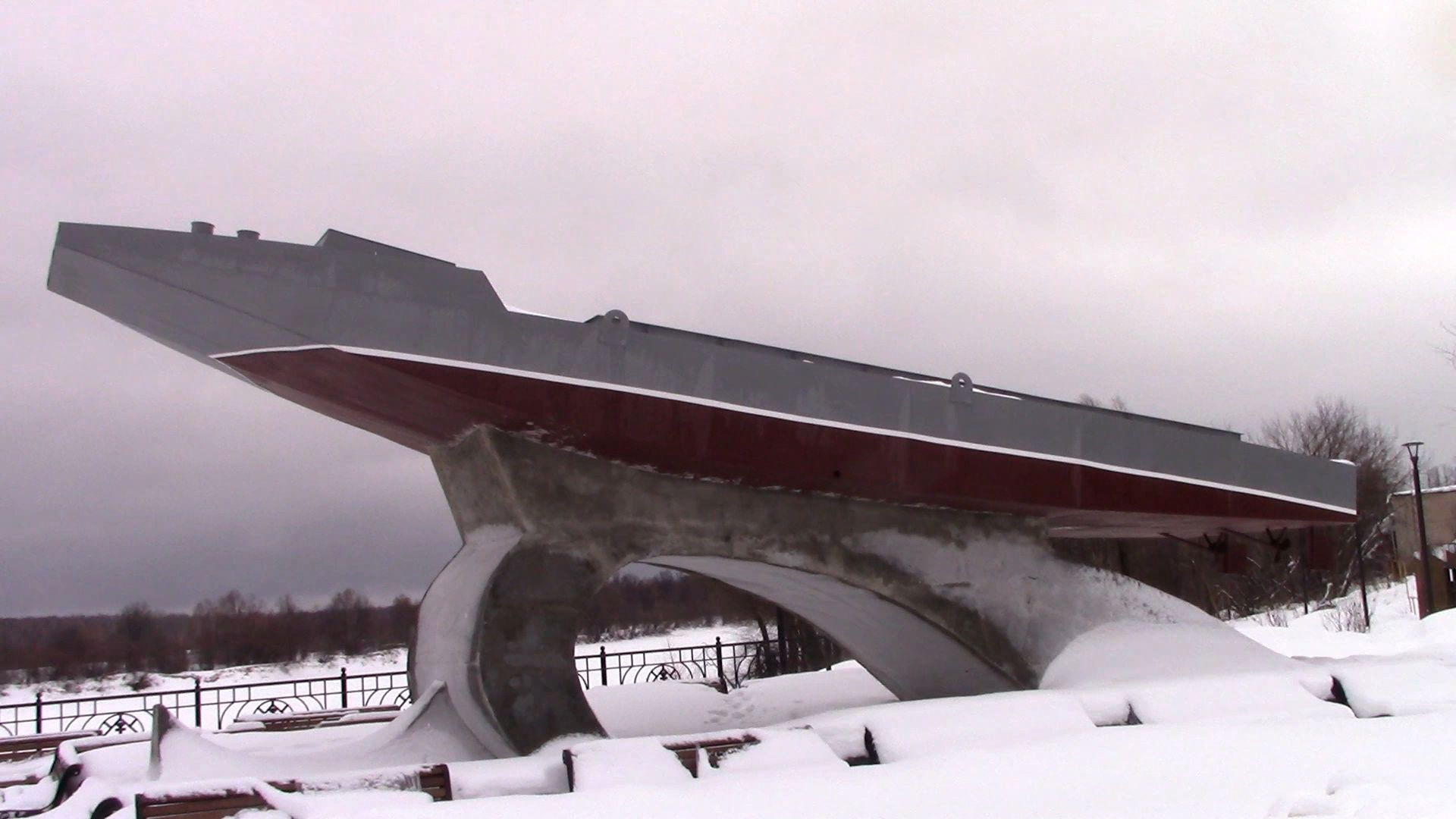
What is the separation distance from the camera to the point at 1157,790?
6.13 meters

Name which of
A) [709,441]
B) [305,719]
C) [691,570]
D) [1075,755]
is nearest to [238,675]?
[305,719]

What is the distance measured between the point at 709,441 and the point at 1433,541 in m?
31.0

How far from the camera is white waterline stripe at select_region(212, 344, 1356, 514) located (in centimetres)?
692

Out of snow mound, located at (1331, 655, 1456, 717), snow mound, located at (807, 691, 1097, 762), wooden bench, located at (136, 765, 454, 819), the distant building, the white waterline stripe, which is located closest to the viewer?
wooden bench, located at (136, 765, 454, 819)

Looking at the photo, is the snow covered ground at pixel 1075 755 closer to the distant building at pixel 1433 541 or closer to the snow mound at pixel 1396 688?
the snow mound at pixel 1396 688

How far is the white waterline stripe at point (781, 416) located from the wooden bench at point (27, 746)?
4.79 meters

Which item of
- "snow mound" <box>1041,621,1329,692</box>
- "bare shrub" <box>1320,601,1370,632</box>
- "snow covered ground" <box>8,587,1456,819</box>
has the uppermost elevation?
"snow mound" <box>1041,621,1329,692</box>

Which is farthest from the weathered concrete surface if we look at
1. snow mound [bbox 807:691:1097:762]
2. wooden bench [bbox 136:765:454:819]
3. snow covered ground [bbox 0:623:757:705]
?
snow covered ground [bbox 0:623:757:705]

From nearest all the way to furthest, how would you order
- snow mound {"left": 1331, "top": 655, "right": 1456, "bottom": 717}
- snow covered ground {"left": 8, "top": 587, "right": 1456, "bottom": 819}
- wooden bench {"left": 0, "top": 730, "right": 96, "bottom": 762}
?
1. snow covered ground {"left": 8, "top": 587, "right": 1456, "bottom": 819}
2. snow mound {"left": 1331, "top": 655, "right": 1456, "bottom": 717}
3. wooden bench {"left": 0, "top": 730, "right": 96, "bottom": 762}

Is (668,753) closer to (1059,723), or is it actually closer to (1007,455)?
(1059,723)

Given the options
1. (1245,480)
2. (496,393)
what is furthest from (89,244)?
(1245,480)

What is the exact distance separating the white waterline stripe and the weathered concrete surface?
551 millimetres

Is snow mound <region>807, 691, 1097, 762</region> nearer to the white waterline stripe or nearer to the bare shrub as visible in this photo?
the white waterline stripe

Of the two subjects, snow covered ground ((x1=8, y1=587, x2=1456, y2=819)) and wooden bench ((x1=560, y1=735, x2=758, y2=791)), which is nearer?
snow covered ground ((x1=8, y1=587, x2=1456, y2=819))
